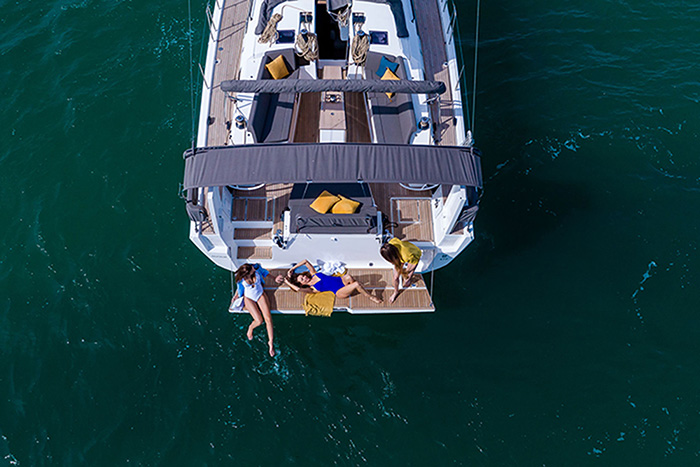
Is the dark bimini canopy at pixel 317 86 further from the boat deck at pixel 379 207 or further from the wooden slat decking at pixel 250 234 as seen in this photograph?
the wooden slat decking at pixel 250 234

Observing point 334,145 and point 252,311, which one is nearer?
point 334,145

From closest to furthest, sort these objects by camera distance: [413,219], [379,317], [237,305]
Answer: [237,305] → [413,219] → [379,317]

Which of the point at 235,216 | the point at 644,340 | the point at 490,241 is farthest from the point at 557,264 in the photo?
the point at 235,216

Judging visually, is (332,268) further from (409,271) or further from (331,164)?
(331,164)

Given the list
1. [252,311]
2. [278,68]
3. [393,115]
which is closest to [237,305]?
[252,311]

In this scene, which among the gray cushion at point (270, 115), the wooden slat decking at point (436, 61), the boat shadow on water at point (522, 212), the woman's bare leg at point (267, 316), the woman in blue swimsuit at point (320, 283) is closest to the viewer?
the woman's bare leg at point (267, 316)

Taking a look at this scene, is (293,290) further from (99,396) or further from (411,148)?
(99,396)

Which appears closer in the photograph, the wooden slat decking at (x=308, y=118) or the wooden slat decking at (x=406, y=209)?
the wooden slat decking at (x=406, y=209)

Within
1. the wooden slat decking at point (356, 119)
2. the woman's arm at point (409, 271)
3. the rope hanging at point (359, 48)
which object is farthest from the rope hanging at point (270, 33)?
the woman's arm at point (409, 271)
